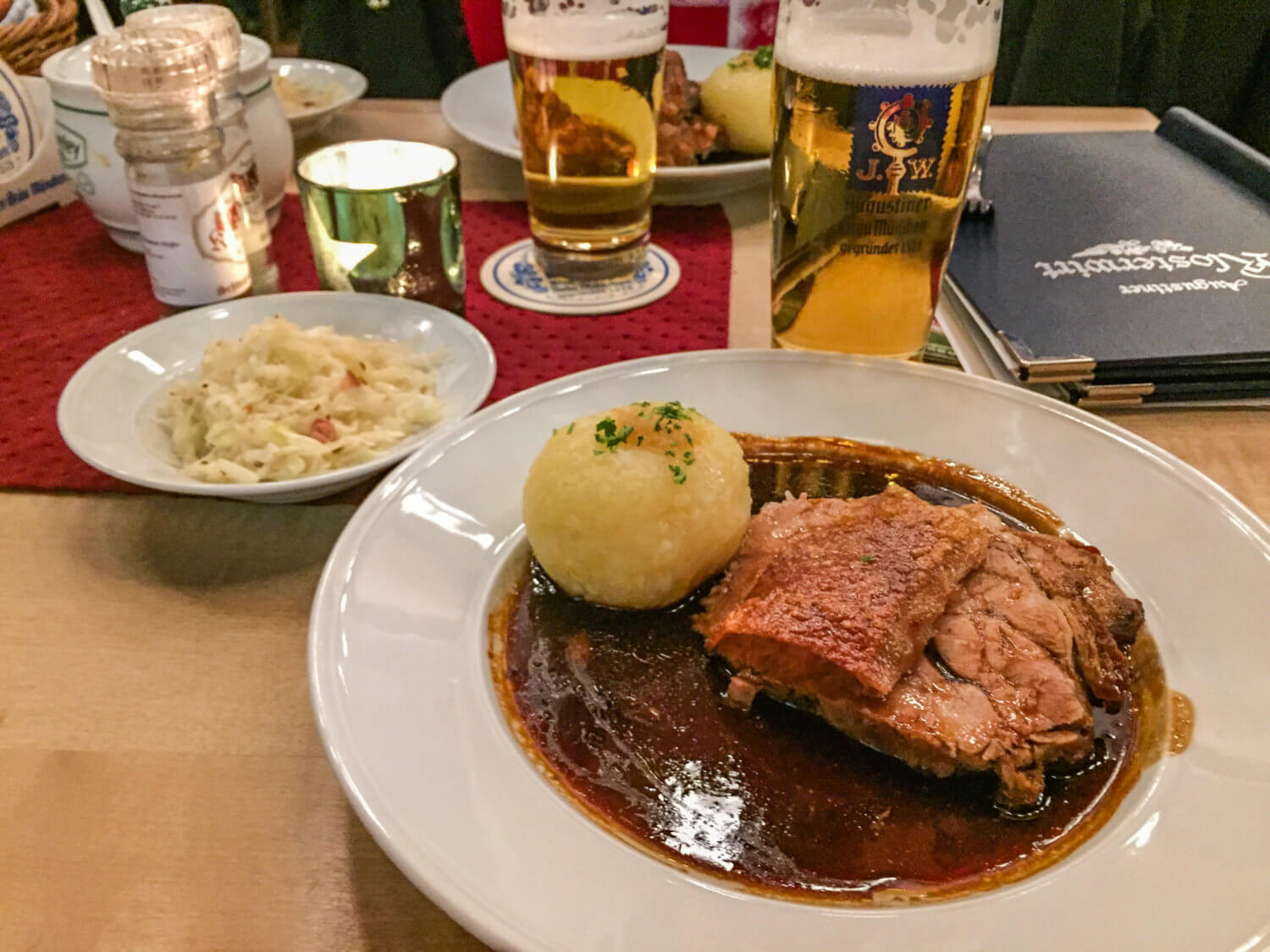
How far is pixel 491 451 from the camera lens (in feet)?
4.66

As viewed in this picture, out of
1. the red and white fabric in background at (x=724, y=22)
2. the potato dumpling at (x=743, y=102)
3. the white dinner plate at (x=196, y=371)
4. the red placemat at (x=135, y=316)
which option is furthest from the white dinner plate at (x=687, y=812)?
the red and white fabric in background at (x=724, y=22)

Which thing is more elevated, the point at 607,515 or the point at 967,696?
the point at 607,515

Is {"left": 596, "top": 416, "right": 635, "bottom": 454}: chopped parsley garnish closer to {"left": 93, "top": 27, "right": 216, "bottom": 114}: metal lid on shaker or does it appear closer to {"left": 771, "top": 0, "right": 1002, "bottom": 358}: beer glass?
{"left": 771, "top": 0, "right": 1002, "bottom": 358}: beer glass

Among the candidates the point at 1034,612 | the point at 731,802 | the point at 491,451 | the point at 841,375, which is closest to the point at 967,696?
the point at 1034,612

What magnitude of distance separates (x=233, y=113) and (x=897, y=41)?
1.34 m

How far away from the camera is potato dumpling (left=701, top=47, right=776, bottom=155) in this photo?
2.54 metres

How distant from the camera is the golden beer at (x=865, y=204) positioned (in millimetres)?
1553

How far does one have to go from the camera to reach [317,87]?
2898mm

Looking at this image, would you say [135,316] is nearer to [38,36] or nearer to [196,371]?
[196,371]

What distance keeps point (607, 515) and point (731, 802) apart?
1.31ft

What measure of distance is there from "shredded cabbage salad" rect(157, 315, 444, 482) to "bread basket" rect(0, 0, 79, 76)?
1571 mm

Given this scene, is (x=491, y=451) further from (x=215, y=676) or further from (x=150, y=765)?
(x=150, y=765)

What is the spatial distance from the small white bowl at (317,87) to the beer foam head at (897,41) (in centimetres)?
162

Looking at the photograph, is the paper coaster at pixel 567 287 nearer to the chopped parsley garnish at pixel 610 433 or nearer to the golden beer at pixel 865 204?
the golden beer at pixel 865 204
